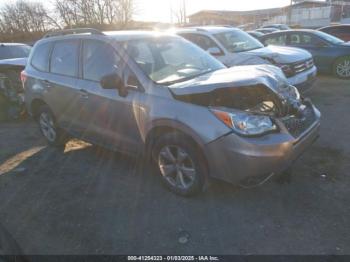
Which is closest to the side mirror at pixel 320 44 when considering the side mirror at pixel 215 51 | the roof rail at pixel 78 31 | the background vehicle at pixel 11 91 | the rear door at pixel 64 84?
the side mirror at pixel 215 51

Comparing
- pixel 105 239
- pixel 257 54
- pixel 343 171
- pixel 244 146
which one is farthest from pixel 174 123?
pixel 257 54

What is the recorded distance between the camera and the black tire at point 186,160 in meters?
3.34

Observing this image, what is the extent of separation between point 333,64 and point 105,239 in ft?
29.9

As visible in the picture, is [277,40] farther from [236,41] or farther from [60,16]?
[60,16]

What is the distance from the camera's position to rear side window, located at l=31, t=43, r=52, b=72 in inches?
203

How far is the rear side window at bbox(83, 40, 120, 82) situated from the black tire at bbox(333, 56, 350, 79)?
26.3ft

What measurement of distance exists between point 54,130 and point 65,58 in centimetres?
127

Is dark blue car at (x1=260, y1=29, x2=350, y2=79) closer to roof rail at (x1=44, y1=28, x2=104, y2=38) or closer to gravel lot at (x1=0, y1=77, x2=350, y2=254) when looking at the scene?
gravel lot at (x1=0, y1=77, x2=350, y2=254)

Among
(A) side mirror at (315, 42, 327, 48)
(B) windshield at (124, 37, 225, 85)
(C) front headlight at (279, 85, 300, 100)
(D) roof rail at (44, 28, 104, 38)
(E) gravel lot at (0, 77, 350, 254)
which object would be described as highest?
(D) roof rail at (44, 28, 104, 38)

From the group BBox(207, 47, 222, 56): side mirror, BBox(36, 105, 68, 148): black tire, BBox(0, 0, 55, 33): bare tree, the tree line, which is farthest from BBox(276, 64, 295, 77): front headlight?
BBox(0, 0, 55, 33): bare tree

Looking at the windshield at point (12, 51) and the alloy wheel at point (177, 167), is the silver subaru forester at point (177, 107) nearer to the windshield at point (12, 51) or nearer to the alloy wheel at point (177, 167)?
the alloy wheel at point (177, 167)

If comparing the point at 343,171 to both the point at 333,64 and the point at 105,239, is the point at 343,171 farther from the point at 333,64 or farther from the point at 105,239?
the point at 333,64

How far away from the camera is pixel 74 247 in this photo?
3.04 metres

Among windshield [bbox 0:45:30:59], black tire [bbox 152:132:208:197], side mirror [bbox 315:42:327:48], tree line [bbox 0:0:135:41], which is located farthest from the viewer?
tree line [bbox 0:0:135:41]
